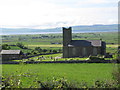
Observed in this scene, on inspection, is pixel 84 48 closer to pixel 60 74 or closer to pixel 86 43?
pixel 86 43

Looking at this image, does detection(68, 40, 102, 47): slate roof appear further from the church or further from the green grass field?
the green grass field

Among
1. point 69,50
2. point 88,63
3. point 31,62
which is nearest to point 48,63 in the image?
point 31,62

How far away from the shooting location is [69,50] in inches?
1772

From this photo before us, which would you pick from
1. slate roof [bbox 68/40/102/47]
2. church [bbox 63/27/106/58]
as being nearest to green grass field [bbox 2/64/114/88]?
church [bbox 63/27/106/58]

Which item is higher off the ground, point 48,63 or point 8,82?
point 8,82

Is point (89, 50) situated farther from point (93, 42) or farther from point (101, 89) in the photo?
point (101, 89)

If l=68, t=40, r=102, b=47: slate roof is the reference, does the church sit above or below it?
below

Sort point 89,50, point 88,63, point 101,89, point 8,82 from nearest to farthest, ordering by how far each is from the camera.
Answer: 1. point 8,82
2. point 101,89
3. point 88,63
4. point 89,50

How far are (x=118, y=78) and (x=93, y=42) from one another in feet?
103

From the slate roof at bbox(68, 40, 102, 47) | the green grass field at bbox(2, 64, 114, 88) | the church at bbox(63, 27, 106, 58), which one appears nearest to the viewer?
the green grass field at bbox(2, 64, 114, 88)

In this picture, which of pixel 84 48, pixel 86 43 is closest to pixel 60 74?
pixel 84 48

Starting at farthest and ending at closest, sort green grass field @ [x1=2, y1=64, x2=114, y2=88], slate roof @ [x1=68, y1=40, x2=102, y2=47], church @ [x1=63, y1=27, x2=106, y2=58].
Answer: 1. slate roof @ [x1=68, y1=40, x2=102, y2=47]
2. church @ [x1=63, y1=27, x2=106, y2=58]
3. green grass field @ [x1=2, y1=64, x2=114, y2=88]

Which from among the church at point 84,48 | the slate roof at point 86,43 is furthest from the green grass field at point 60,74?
the slate roof at point 86,43

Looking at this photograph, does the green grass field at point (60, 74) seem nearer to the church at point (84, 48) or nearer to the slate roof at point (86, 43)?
the church at point (84, 48)
